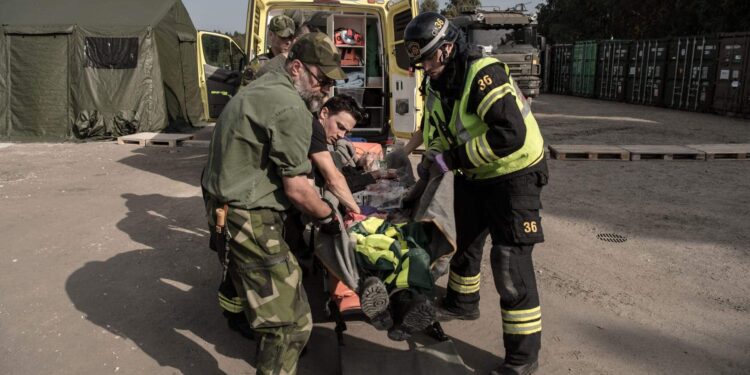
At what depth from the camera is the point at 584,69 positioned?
80.2 ft

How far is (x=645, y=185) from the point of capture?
756cm

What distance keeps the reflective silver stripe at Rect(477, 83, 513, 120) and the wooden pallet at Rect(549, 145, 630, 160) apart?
6.94 metres

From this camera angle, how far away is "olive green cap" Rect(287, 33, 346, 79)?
2.56 m

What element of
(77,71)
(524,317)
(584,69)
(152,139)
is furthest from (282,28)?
(584,69)

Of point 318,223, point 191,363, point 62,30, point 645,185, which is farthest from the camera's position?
point 62,30

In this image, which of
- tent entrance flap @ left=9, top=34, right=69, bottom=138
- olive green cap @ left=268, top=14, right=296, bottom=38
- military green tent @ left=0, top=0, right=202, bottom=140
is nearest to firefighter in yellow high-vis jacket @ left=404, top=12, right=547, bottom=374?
olive green cap @ left=268, top=14, right=296, bottom=38

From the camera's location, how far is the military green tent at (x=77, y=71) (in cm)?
1199

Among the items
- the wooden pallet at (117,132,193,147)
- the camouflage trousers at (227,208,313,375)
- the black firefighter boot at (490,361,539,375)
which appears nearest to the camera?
the camouflage trousers at (227,208,313,375)

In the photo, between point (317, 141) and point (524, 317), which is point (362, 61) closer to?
point (317, 141)

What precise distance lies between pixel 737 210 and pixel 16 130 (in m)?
13.7

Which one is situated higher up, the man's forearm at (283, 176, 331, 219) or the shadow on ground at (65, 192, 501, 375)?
the man's forearm at (283, 176, 331, 219)

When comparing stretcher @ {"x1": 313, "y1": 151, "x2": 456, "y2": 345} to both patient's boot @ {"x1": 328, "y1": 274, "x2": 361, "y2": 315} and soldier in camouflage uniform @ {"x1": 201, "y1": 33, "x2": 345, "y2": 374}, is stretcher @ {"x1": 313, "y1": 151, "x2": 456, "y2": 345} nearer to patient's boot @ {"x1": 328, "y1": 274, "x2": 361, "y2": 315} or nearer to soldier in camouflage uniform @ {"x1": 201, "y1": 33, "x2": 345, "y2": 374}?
patient's boot @ {"x1": 328, "y1": 274, "x2": 361, "y2": 315}

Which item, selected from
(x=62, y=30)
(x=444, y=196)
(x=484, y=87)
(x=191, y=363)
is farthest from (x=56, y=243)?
(x=62, y=30)

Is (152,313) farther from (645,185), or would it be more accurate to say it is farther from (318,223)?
(645,185)
